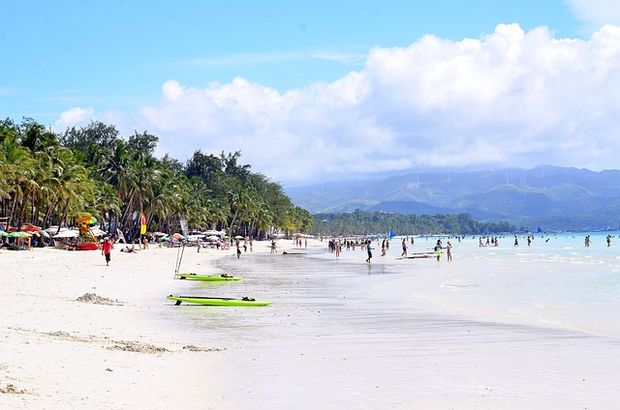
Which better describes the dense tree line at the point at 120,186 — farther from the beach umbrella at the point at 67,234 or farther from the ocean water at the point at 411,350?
the ocean water at the point at 411,350

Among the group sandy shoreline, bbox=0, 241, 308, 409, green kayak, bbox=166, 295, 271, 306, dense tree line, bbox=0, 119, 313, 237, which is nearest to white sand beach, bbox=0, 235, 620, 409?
sandy shoreline, bbox=0, 241, 308, 409

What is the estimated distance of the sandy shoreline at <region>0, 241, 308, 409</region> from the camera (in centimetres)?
927

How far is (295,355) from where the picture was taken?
13.7 meters

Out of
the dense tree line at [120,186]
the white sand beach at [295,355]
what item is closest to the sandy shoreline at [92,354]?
the white sand beach at [295,355]

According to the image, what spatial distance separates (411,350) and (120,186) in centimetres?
7684

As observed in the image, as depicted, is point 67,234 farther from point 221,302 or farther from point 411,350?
point 411,350

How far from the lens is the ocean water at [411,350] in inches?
408

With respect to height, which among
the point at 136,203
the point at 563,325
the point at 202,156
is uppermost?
the point at 202,156

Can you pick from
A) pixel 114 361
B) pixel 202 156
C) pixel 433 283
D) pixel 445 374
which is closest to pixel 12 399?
pixel 114 361

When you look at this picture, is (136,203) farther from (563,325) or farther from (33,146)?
(563,325)

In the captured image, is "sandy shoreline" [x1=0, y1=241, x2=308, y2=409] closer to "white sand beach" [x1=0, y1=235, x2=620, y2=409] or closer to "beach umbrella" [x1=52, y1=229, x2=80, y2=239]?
"white sand beach" [x1=0, y1=235, x2=620, y2=409]

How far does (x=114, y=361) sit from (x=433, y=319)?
10455 millimetres

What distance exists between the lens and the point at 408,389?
1074cm

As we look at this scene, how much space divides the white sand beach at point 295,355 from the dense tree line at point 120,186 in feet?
117
